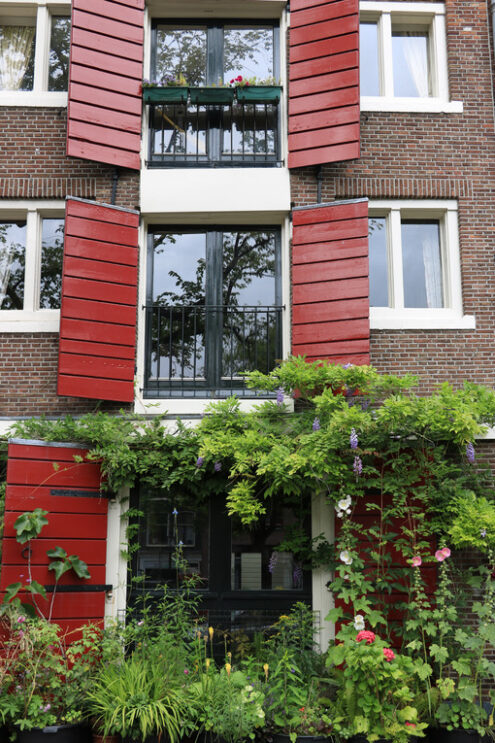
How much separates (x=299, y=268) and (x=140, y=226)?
1949mm

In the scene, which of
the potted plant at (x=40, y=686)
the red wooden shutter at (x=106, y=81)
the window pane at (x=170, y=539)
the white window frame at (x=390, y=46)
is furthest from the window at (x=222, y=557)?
the white window frame at (x=390, y=46)

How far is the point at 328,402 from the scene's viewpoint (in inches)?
287

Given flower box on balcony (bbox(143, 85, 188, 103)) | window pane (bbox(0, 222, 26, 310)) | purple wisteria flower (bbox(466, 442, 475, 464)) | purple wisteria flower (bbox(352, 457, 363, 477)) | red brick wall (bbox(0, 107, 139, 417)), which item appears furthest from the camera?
window pane (bbox(0, 222, 26, 310))

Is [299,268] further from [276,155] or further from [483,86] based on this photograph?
[483,86]

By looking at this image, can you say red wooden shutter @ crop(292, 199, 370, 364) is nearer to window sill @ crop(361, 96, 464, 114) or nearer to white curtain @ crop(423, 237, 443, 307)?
white curtain @ crop(423, 237, 443, 307)

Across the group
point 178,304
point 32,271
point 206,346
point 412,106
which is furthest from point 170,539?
point 412,106

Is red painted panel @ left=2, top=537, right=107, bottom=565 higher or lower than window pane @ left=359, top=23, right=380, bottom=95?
lower

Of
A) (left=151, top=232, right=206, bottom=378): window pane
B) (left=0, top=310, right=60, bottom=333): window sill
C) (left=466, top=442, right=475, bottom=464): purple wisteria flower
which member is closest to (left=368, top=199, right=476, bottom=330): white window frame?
(left=466, top=442, right=475, bottom=464): purple wisteria flower

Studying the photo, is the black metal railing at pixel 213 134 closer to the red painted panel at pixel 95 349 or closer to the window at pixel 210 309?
the window at pixel 210 309

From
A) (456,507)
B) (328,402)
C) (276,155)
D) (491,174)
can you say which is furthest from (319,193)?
(456,507)

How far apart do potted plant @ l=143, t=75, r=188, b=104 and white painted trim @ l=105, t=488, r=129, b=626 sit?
179 inches

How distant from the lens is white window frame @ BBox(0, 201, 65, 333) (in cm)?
845

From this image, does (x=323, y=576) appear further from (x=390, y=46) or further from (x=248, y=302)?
(x=390, y=46)

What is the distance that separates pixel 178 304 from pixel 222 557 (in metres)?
2.93
